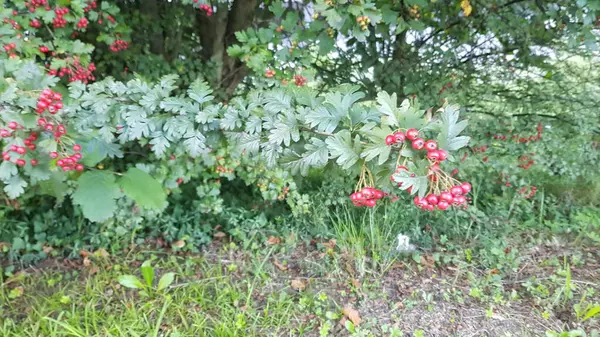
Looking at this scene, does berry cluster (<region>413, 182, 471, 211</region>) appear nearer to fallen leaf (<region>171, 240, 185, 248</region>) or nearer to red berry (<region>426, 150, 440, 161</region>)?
red berry (<region>426, 150, 440, 161</region>)

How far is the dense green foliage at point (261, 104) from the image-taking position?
147cm

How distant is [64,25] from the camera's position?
6.92 ft

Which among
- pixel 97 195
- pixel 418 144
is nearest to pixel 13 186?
pixel 97 195

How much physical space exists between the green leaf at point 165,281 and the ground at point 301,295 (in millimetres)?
49

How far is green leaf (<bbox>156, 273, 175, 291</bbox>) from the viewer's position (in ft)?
8.27

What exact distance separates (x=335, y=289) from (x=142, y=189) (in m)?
1.45

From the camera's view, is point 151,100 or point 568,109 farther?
point 568,109

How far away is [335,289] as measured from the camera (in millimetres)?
2604

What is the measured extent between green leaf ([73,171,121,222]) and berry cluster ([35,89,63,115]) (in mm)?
336

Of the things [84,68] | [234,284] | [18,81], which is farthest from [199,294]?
[18,81]

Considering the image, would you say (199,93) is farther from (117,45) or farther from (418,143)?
(117,45)

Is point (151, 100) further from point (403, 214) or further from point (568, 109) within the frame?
point (568, 109)

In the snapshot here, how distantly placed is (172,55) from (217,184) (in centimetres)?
114

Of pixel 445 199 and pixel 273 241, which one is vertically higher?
pixel 445 199
